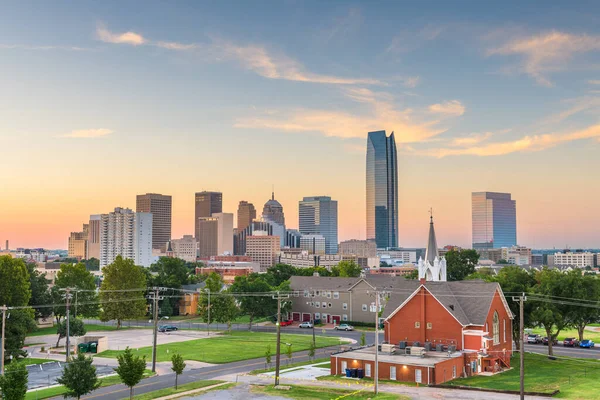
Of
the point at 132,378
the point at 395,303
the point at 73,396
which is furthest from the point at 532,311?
the point at 73,396

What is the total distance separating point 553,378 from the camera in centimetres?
5878

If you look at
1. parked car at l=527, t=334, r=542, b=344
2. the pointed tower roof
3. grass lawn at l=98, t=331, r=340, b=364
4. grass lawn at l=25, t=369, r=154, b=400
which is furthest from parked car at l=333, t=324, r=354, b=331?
grass lawn at l=25, t=369, r=154, b=400

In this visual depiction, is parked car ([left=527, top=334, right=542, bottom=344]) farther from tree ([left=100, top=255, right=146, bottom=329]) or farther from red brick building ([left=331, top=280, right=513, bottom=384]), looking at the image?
tree ([left=100, top=255, right=146, bottom=329])

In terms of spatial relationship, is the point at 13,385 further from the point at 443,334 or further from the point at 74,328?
the point at 74,328

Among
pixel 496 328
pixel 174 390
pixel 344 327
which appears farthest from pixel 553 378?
pixel 344 327

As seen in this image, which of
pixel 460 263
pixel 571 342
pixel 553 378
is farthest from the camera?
pixel 460 263

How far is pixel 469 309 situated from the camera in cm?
6831

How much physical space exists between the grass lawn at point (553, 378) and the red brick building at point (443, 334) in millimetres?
2218

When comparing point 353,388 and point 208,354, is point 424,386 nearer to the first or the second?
point 353,388

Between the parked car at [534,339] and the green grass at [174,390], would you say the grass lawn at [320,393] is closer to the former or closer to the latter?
the green grass at [174,390]

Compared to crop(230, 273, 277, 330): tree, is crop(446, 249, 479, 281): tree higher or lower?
higher

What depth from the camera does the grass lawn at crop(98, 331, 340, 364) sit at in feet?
253

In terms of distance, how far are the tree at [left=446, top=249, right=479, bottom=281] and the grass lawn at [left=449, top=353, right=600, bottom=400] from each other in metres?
69.3

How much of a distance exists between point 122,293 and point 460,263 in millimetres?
73738
